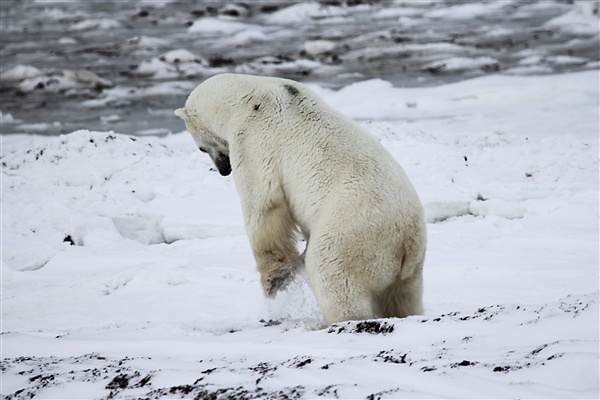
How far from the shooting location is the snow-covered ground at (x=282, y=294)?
273cm

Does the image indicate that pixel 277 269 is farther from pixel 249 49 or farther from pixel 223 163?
pixel 249 49

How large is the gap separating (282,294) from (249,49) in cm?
1625

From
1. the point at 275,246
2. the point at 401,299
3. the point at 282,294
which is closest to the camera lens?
the point at 401,299

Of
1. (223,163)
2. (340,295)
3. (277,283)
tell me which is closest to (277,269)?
Result: (277,283)

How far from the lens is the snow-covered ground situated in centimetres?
273

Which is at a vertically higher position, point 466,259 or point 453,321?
point 453,321

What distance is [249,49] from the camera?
1984 cm

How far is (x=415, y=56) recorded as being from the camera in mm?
17688

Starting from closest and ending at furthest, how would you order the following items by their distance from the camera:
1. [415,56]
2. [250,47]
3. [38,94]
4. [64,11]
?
[38,94]
[415,56]
[250,47]
[64,11]

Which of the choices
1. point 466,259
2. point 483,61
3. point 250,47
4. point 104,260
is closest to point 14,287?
point 104,260

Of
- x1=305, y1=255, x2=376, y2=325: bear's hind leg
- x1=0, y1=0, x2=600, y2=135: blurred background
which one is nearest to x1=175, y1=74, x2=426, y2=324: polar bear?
x1=305, y1=255, x2=376, y2=325: bear's hind leg

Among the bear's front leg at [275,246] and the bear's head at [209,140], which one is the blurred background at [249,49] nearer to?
the bear's head at [209,140]

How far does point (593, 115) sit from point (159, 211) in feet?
20.1

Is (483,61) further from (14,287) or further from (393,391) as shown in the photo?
(393,391)
